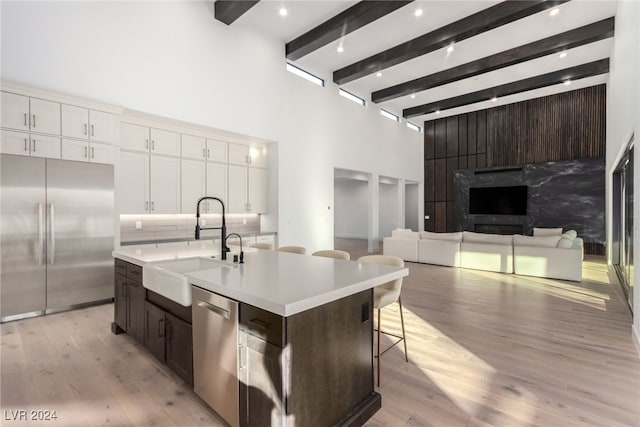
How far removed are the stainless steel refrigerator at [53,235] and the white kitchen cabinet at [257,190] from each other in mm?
2580

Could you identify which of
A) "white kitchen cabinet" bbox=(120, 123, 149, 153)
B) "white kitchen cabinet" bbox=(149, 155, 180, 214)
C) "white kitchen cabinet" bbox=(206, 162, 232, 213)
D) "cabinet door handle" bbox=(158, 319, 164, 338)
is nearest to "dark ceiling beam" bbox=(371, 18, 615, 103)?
"white kitchen cabinet" bbox=(206, 162, 232, 213)

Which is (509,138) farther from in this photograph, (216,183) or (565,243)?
(216,183)

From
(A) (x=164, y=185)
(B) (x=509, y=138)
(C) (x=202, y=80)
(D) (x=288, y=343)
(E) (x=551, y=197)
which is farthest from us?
(B) (x=509, y=138)

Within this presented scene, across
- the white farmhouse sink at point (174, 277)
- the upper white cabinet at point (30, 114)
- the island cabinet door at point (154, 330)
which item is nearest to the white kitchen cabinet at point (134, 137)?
the upper white cabinet at point (30, 114)

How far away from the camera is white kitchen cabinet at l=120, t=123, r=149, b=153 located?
4.50 m

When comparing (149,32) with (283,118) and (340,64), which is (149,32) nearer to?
(283,118)

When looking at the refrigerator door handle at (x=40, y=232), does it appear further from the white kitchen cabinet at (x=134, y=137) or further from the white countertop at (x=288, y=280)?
the white countertop at (x=288, y=280)

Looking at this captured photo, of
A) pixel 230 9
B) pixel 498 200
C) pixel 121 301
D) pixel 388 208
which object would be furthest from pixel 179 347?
pixel 498 200

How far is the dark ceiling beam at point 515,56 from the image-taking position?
5738mm

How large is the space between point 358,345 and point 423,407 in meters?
0.67

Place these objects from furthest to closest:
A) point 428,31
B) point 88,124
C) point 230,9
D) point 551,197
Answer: point 551,197
point 428,31
point 230,9
point 88,124

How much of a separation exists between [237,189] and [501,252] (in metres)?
5.31

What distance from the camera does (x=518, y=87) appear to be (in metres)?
8.38

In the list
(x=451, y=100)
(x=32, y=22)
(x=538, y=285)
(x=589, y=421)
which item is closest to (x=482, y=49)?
(x=451, y=100)
